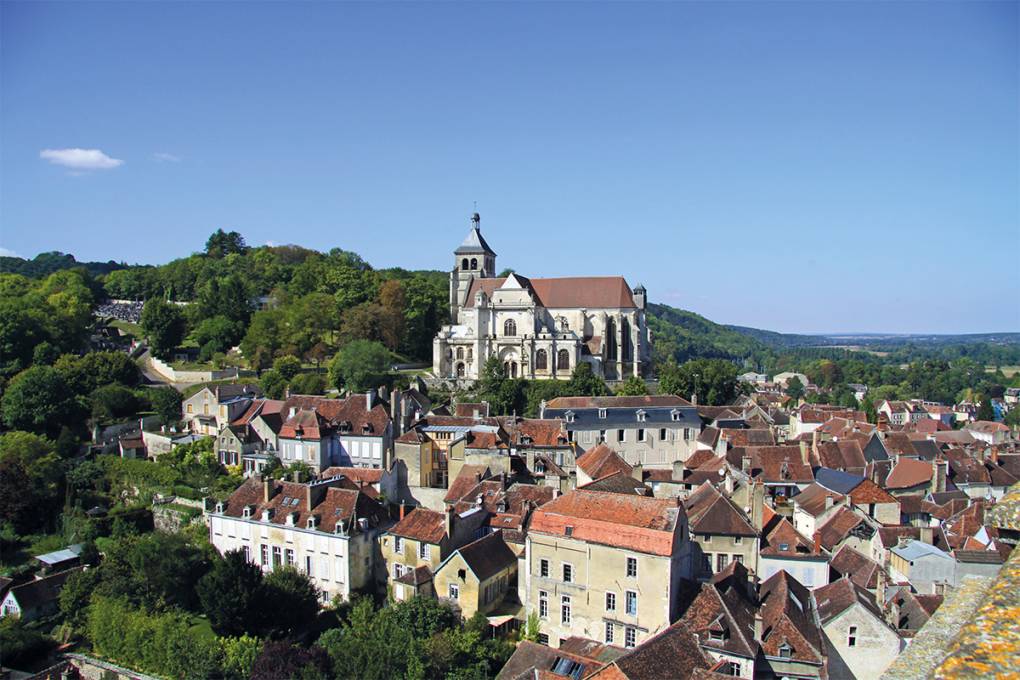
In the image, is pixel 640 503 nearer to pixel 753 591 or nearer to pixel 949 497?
pixel 753 591

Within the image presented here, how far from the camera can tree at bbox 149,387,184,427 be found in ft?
167

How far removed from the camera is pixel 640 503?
25359mm

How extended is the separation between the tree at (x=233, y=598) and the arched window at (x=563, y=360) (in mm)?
40321

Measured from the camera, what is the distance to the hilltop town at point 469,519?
2328cm

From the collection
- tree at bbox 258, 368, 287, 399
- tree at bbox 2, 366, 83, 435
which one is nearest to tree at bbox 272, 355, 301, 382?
tree at bbox 258, 368, 287, 399

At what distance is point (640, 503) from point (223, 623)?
56.6ft

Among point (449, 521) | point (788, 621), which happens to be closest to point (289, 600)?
point (449, 521)

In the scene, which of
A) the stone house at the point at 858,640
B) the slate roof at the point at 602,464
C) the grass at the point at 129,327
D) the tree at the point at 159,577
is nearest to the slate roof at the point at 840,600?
the stone house at the point at 858,640

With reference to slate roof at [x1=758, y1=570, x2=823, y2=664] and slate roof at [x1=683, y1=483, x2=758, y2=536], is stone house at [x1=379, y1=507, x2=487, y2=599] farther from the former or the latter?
slate roof at [x1=758, y1=570, x2=823, y2=664]

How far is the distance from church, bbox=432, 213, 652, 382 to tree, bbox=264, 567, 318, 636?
33.1 meters

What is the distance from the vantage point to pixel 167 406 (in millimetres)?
51062

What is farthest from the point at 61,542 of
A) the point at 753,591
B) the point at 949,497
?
the point at 949,497

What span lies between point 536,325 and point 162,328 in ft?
118

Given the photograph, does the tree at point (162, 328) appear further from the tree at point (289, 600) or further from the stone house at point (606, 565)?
the stone house at point (606, 565)
